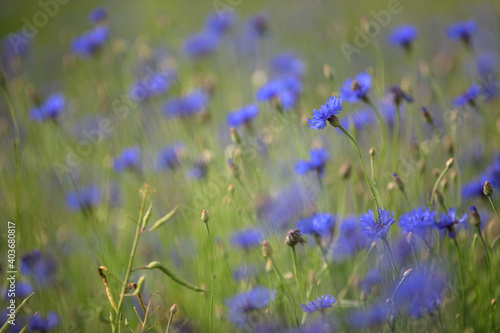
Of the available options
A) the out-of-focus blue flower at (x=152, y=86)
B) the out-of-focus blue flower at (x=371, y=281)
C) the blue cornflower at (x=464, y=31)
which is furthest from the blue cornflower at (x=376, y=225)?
the out-of-focus blue flower at (x=152, y=86)

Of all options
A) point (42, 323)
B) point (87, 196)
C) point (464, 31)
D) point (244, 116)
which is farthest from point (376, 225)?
point (87, 196)

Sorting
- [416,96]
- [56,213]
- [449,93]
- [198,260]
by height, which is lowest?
[56,213]

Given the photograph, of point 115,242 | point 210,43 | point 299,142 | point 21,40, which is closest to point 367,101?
point 299,142

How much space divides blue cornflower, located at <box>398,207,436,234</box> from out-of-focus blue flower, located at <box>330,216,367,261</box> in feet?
1.18

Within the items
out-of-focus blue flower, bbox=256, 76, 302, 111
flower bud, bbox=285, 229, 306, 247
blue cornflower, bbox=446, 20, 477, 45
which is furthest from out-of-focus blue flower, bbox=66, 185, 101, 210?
blue cornflower, bbox=446, 20, 477, 45

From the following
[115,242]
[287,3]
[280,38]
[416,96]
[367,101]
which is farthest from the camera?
[287,3]

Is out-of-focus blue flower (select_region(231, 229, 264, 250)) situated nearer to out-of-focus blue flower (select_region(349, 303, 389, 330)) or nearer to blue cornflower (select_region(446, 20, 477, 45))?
out-of-focus blue flower (select_region(349, 303, 389, 330))

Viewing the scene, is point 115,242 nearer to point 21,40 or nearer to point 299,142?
point 299,142

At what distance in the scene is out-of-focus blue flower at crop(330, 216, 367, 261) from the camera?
4.36 feet

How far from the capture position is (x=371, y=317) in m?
1.05

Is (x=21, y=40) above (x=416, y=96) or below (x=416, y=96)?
below

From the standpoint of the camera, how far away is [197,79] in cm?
200

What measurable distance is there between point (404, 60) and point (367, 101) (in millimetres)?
2333

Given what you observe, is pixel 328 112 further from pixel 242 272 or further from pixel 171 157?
pixel 171 157
